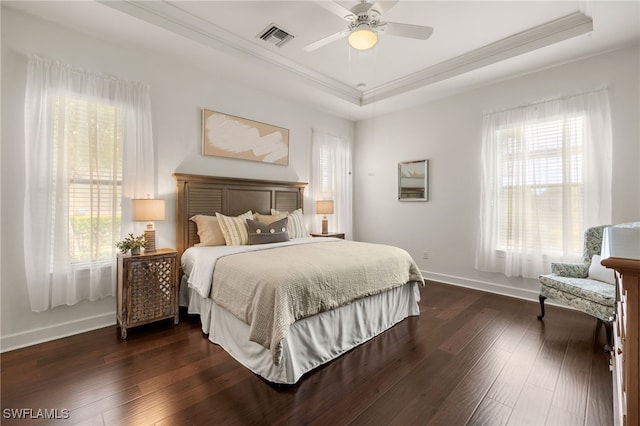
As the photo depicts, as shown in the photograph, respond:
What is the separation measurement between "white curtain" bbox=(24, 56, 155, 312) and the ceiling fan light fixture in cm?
240

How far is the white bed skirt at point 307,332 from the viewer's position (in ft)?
6.38

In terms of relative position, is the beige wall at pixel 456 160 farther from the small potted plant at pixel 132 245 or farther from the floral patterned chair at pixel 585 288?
the small potted plant at pixel 132 245

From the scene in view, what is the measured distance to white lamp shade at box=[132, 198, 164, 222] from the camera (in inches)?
109

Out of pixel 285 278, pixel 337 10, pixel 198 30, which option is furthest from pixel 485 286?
pixel 198 30

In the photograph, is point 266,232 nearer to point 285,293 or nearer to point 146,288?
point 146,288

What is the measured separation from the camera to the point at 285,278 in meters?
1.94

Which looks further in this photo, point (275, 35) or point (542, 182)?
point (542, 182)

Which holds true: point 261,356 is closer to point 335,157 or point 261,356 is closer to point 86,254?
point 86,254

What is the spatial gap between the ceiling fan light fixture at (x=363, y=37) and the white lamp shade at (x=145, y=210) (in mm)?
2413

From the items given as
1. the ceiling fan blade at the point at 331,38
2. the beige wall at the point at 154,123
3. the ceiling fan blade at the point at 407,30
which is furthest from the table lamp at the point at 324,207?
the ceiling fan blade at the point at 407,30

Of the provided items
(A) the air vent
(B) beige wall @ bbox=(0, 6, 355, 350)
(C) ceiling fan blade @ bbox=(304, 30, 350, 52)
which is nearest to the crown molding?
(A) the air vent

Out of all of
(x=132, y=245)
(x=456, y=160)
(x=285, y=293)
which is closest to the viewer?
(x=285, y=293)

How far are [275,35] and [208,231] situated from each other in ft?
7.46

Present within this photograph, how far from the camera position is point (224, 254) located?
264cm
